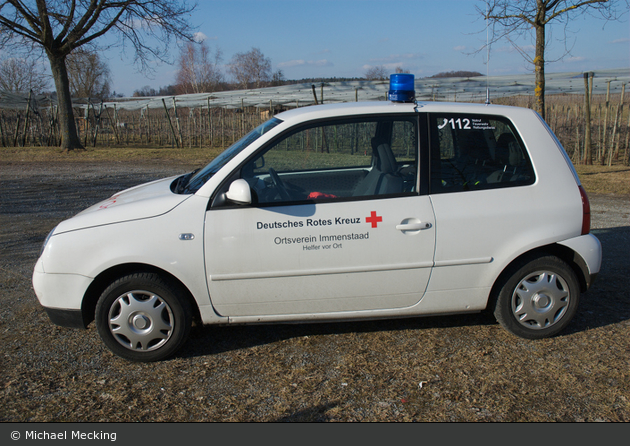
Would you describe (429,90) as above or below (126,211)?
above

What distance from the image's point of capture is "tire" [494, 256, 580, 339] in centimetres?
352

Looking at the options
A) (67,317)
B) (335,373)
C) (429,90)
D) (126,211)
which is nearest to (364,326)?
(335,373)

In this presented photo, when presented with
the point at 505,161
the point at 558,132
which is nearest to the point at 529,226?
the point at 505,161

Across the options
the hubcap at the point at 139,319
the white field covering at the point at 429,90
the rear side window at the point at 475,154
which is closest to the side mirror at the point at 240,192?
the hubcap at the point at 139,319

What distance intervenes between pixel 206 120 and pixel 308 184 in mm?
21625

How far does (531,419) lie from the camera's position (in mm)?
2693

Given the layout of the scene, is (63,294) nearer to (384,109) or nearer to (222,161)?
(222,161)

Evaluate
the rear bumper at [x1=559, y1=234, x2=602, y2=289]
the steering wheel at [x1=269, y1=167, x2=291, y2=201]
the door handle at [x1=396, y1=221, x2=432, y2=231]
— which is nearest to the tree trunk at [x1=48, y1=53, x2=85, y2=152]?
the steering wheel at [x1=269, y1=167, x2=291, y2=201]

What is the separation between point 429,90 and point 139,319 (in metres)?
19.8

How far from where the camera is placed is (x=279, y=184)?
354 cm

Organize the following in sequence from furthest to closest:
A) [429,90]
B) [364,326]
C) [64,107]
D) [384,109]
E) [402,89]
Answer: [429,90] < [64,107] < [364,326] < [402,89] < [384,109]

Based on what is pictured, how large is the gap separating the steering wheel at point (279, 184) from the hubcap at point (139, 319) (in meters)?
1.11

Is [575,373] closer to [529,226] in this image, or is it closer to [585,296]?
[529,226]

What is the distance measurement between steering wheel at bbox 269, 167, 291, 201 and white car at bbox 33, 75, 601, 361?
0.04ft
